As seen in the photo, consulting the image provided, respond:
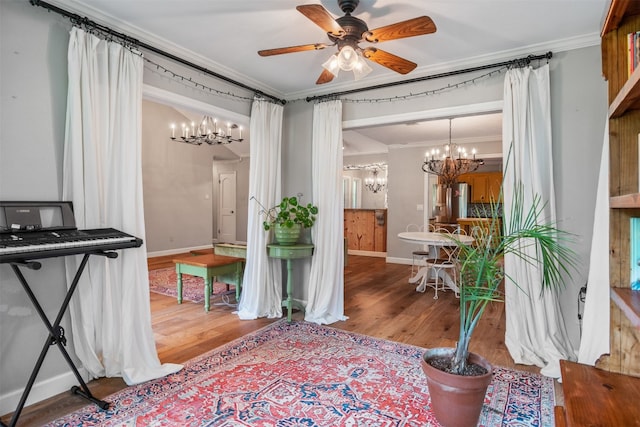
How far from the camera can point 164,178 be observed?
26.0 ft

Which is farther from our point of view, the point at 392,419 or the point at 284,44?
the point at 284,44

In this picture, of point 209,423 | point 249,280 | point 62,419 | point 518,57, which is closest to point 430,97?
point 518,57

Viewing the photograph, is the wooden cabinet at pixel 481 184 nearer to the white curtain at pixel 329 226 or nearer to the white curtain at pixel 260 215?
the white curtain at pixel 329 226

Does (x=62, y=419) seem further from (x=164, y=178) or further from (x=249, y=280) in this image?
(x=164, y=178)

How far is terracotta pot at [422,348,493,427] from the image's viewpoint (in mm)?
1749

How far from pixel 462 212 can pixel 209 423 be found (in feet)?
28.4

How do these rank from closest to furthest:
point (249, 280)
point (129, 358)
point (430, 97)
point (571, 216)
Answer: point (129, 358), point (571, 216), point (430, 97), point (249, 280)

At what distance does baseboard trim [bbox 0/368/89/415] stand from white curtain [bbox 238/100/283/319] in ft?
5.48

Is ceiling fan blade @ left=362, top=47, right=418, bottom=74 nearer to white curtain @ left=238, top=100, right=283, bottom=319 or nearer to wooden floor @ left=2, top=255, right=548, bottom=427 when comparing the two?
white curtain @ left=238, top=100, right=283, bottom=319

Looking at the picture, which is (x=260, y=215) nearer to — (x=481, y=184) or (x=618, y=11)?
(x=618, y=11)

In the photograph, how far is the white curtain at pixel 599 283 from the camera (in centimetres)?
142

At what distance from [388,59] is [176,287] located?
424cm

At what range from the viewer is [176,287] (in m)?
5.12

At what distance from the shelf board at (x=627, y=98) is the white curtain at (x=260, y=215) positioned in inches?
121
